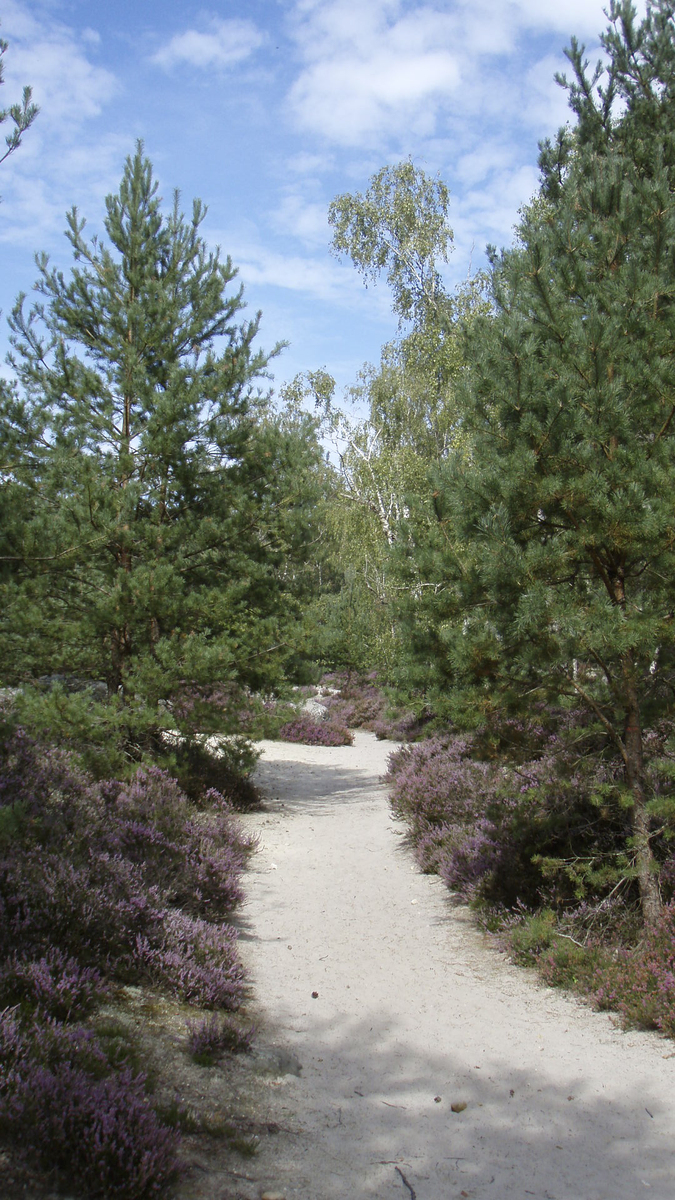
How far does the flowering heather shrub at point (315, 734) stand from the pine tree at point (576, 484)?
14547 mm

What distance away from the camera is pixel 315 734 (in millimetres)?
20578

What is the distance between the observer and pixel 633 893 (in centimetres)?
603

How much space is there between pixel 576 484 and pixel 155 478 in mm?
6323

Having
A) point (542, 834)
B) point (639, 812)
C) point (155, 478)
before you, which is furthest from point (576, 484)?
point (155, 478)

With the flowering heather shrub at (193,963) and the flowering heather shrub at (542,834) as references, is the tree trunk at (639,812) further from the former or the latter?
the flowering heather shrub at (193,963)

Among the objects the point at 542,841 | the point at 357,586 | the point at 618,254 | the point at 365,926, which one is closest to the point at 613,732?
the point at 542,841

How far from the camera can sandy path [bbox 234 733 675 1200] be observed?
3285 mm

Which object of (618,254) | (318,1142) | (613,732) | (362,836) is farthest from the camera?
(362,836)

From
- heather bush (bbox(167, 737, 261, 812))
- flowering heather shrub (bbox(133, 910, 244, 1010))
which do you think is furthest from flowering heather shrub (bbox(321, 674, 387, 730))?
flowering heather shrub (bbox(133, 910, 244, 1010))

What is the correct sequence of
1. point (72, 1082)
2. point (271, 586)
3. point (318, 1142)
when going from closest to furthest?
point (72, 1082)
point (318, 1142)
point (271, 586)

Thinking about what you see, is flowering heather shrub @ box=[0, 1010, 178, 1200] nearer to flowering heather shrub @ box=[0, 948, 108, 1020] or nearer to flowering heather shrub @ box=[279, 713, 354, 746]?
flowering heather shrub @ box=[0, 948, 108, 1020]

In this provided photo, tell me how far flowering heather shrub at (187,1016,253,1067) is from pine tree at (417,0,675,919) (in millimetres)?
2503

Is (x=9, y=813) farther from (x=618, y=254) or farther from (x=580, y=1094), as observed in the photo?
(x=618, y=254)

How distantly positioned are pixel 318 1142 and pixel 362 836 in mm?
6893
